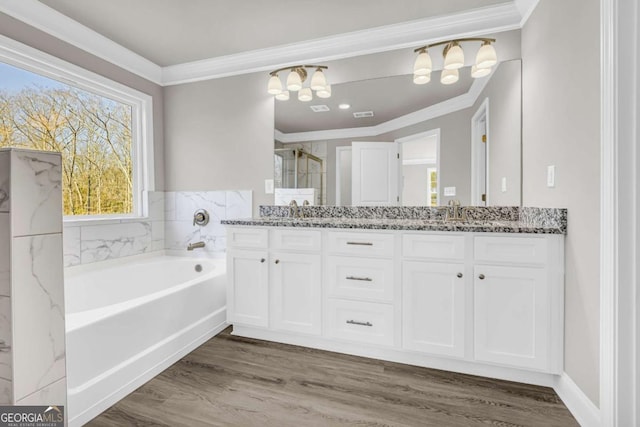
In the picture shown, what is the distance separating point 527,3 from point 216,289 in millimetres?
2954

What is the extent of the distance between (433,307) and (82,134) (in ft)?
9.63

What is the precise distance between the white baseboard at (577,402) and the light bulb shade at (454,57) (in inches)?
79.4

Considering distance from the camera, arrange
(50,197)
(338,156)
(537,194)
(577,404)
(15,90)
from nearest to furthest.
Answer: (50,197), (577,404), (537,194), (15,90), (338,156)

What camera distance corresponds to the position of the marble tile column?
2.88 feet

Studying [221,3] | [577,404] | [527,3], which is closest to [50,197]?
[221,3]

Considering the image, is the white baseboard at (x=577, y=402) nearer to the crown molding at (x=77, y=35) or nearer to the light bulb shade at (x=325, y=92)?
the light bulb shade at (x=325, y=92)

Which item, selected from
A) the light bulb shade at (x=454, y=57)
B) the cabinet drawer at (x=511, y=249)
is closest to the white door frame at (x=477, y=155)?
the light bulb shade at (x=454, y=57)

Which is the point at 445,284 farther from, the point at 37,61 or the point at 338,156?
the point at 37,61

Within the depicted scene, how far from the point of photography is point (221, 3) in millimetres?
2180

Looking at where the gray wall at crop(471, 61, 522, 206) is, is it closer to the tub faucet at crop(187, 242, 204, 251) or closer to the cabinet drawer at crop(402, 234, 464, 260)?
the cabinet drawer at crop(402, 234, 464, 260)

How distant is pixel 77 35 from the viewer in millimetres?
2426

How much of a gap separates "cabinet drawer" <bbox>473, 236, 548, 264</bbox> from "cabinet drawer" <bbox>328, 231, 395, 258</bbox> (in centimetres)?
50

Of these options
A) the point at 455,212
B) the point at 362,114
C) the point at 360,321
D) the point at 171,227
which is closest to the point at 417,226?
the point at 455,212

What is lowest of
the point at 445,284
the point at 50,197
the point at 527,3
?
the point at 445,284
